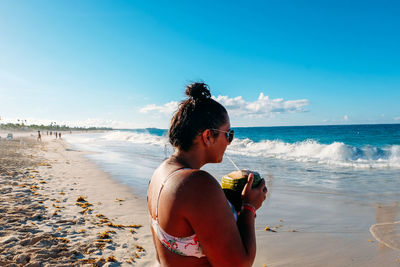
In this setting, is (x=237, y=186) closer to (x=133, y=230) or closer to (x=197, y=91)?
(x=197, y=91)

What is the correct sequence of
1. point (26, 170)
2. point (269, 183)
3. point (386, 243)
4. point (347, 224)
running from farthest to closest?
point (26, 170), point (269, 183), point (347, 224), point (386, 243)

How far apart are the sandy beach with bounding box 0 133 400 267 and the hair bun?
3174 millimetres

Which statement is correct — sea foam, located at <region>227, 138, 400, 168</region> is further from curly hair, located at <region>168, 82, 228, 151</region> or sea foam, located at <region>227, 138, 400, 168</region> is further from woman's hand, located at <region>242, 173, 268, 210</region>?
curly hair, located at <region>168, 82, 228, 151</region>

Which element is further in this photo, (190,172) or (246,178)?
(246,178)

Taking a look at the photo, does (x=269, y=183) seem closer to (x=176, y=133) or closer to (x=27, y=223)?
(x=27, y=223)

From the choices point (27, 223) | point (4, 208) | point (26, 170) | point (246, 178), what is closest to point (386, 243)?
point (246, 178)

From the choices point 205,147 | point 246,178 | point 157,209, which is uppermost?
point 205,147

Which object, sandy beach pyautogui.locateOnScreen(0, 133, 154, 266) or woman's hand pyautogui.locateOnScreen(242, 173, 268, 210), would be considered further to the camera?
sandy beach pyautogui.locateOnScreen(0, 133, 154, 266)

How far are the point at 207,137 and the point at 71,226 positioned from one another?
4594 millimetres

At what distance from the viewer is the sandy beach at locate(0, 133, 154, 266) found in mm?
3865

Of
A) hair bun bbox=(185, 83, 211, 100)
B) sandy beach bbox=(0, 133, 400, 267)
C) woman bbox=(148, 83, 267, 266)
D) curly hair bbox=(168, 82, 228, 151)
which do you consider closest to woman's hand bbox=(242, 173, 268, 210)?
woman bbox=(148, 83, 267, 266)

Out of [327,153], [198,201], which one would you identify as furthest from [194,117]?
[327,153]

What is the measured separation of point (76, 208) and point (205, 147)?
575 centimetres

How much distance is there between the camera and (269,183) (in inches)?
391
